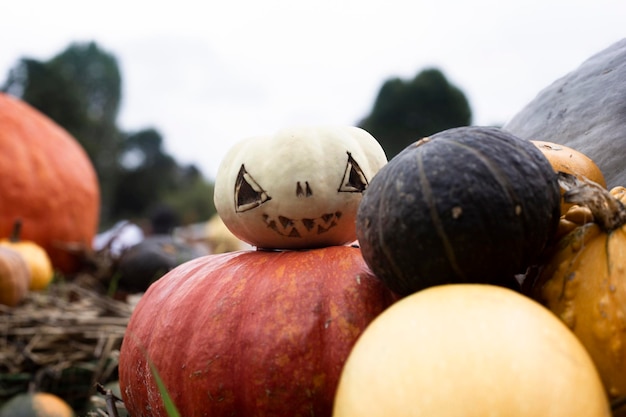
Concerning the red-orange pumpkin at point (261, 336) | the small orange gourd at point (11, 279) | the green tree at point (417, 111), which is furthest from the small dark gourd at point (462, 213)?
the green tree at point (417, 111)

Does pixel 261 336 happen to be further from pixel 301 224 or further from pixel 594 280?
pixel 594 280

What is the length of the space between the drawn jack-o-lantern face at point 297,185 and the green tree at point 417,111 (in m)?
12.5

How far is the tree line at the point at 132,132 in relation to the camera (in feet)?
44.3

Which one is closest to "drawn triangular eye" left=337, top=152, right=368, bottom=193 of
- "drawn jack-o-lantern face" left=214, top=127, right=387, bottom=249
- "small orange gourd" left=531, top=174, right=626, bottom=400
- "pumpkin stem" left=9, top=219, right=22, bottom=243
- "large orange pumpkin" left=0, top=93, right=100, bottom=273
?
"drawn jack-o-lantern face" left=214, top=127, right=387, bottom=249

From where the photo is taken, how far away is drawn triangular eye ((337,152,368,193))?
1.19m

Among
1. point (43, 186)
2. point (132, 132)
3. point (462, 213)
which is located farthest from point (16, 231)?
point (132, 132)

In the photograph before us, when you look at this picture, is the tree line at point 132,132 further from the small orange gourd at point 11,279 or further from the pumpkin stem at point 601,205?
the pumpkin stem at point 601,205

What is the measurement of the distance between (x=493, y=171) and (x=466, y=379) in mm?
333

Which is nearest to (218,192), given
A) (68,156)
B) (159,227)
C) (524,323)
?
(524,323)

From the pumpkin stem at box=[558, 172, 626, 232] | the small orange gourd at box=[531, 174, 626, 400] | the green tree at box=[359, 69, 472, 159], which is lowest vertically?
the green tree at box=[359, 69, 472, 159]

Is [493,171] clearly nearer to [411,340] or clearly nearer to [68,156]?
[411,340]

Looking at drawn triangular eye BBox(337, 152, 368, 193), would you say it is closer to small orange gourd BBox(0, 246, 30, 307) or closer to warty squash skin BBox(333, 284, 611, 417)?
warty squash skin BBox(333, 284, 611, 417)

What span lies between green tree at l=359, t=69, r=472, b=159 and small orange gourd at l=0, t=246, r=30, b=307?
10974mm

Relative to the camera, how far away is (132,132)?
24.4 metres
